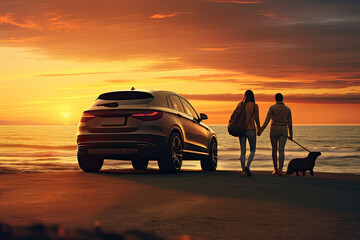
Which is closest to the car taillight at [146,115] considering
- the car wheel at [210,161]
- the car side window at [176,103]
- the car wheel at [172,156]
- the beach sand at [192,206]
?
the car wheel at [172,156]

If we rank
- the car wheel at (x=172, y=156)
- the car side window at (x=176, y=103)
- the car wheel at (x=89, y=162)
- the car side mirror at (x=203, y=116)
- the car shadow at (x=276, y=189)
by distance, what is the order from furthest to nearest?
the car side mirror at (x=203, y=116) → the car side window at (x=176, y=103) → the car wheel at (x=89, y=162) → the car wheel at (x=172, y=156) → the car shadow at (x=276, y=189)

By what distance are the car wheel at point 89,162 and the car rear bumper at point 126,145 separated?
0.85m

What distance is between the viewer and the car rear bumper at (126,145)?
11.2 m

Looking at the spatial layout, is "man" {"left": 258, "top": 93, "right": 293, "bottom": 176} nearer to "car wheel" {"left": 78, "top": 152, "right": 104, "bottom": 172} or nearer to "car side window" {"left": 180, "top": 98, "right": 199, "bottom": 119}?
"car side window" {"left": 180, "top": 98, "right": 199, "bottom": 119}

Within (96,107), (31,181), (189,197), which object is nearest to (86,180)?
(31,181)

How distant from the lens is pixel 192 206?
22.7ft

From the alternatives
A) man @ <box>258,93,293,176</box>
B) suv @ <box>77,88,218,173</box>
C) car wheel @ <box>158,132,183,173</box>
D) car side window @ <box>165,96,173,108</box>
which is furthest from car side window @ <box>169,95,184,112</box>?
man @ <box>258,93,293,176</box>

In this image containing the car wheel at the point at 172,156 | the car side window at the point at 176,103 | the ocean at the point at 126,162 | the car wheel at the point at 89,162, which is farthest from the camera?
the ocean at the point at 126,162

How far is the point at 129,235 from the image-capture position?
198 inches

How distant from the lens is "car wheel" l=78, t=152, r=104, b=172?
12.4 metres

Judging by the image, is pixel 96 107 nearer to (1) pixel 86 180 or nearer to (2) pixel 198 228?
(1) pixel 86 180

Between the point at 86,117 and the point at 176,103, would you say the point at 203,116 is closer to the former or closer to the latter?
the point at 176,103

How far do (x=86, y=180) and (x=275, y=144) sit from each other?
202 inches

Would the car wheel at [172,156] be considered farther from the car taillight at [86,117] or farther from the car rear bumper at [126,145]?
the car taillight at [86,117]
